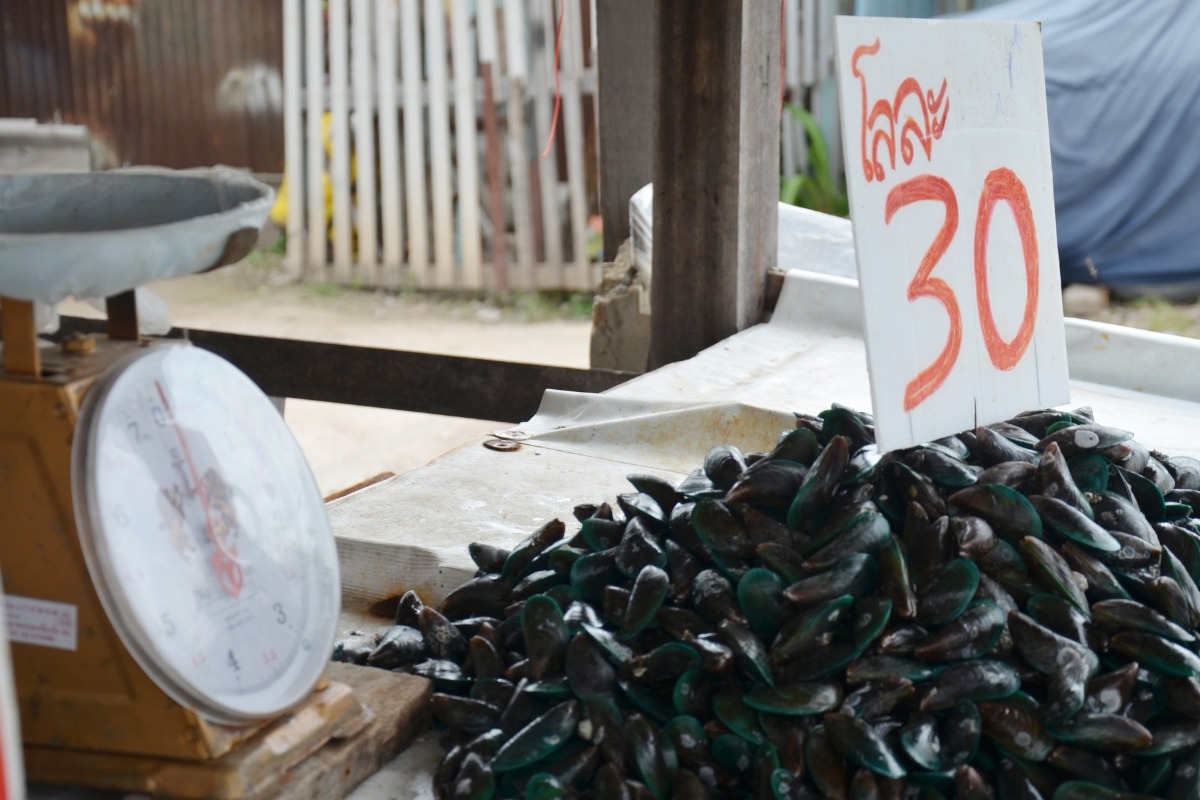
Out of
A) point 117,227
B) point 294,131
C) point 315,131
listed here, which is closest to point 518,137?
point 315,131

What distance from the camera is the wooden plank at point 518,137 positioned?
7406 millimetres

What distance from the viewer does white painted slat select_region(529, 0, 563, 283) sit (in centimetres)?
747

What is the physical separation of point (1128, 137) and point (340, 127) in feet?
15.3

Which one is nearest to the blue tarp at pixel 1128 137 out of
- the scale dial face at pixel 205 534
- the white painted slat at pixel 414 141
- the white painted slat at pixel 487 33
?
the white painted slat at pixel 487 33

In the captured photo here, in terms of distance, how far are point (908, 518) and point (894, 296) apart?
1.01 ft

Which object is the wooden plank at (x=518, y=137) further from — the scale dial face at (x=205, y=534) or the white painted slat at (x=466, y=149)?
the scale dial face at (x=205, y=534)

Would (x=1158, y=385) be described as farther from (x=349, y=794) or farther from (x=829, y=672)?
(x=349, y=794)

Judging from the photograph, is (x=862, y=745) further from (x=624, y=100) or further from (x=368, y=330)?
(x=368, y=330)

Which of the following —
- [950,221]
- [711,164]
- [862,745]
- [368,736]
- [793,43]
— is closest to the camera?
[862,745]

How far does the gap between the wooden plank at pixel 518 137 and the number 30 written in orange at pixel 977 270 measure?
5.93 m

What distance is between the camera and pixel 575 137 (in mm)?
7543

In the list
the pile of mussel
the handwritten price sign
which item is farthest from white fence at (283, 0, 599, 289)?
the pile of mussel

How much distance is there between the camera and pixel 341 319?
23.6 ft

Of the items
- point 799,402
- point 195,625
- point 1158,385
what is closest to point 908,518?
point 195,625
